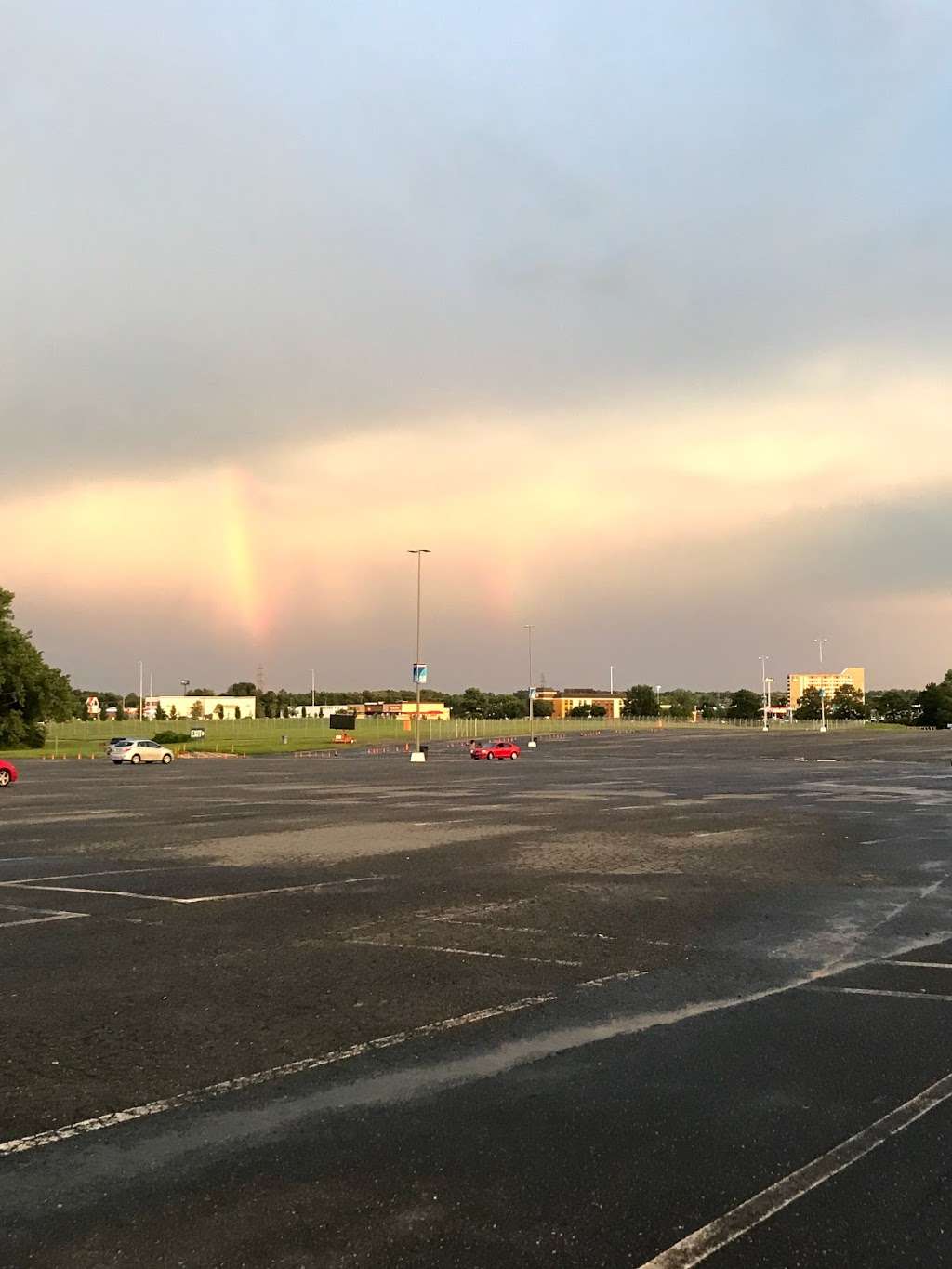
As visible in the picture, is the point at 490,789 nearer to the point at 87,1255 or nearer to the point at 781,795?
the point at 781,795

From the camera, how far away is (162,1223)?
12.5 ft

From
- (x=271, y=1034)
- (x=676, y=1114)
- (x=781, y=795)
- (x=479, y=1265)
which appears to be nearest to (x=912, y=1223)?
(x=676, y=1114)

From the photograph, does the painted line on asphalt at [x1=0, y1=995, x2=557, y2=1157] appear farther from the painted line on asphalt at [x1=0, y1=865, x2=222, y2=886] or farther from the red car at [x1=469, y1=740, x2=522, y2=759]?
the red car at [x1=469, y1=740, x2=522, y2=759]

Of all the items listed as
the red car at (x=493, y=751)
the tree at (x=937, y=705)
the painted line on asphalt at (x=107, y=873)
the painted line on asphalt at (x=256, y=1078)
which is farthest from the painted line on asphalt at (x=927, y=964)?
the tree at (x=937, y=705)

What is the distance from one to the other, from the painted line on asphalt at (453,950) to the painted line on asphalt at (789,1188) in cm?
335

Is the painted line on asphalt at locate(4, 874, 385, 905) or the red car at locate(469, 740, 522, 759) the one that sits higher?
the painted line on asphalt at locate(4, 874, 385, 905)

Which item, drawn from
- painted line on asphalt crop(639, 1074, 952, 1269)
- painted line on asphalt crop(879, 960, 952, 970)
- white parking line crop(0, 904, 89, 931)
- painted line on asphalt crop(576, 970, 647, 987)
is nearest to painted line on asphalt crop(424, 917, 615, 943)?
painted line on asphalt crop(576, 970, 647, 987)

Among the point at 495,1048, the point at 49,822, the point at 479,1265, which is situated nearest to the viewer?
the point at 479,1265

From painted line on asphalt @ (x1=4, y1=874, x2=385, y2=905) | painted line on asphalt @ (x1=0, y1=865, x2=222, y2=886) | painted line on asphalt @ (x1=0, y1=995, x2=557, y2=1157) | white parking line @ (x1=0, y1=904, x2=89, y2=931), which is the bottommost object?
painted line on asphalt @ (x1=0, y1=865, x2=222, y2=886)

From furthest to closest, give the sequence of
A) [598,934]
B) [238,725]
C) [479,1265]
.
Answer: [238,725]
[598,934]
[479,1265]

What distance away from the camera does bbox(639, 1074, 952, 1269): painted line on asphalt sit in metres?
3.62

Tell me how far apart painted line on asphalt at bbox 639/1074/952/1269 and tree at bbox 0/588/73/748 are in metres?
80.0

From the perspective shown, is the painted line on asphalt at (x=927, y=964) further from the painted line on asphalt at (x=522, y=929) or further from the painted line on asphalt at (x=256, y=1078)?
the painted line on asphalt at (x=256, y=1078)

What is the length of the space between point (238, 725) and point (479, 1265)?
11387 cm
